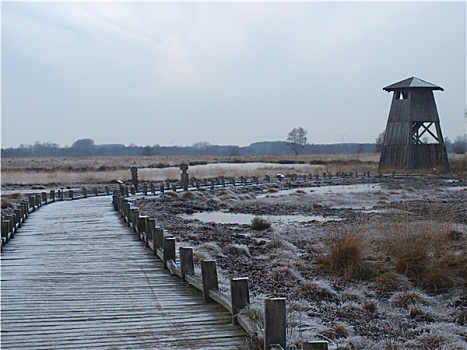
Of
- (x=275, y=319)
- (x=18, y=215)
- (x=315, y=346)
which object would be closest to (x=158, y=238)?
(x=275, y=319)

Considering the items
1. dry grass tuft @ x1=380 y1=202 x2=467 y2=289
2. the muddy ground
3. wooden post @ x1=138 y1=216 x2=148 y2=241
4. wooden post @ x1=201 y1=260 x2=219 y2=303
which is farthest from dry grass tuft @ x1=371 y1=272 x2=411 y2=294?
wooden post @ x1=138 y1=216 x2=148 y2=241

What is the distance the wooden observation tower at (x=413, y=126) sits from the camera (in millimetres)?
53219

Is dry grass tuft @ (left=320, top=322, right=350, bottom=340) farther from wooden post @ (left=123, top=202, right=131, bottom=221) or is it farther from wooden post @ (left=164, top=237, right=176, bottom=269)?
wooden post @ (left=123, top=202, right=131, bottom=221)

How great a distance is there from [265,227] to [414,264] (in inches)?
341

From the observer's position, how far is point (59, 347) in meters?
6.91

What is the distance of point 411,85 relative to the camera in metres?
53.0

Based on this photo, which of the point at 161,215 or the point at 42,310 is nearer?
the point at 42,310

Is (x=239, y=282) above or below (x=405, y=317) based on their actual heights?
above

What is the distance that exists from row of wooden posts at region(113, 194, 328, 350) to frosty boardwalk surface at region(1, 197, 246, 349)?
151 mm

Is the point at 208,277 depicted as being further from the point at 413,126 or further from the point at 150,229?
the point at 413,126

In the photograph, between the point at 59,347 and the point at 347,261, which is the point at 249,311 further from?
the point at 347,261

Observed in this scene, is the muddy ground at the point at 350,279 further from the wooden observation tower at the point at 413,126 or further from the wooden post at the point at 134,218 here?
the wooden observation tower at the point at 413,126

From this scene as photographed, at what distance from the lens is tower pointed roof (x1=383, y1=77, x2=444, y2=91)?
2093 inches

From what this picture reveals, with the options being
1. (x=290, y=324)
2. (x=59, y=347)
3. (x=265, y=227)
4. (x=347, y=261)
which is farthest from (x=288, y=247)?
(x=59, y=347)
